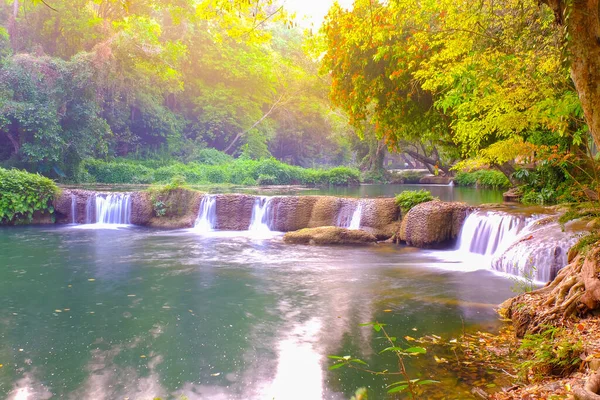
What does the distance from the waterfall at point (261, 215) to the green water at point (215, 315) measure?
161 inches

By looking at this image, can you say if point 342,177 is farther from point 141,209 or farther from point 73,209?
point 73,209

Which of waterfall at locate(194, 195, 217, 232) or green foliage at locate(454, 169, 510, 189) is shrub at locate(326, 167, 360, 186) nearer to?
green foliage at locate(454, 169, 510, 189)

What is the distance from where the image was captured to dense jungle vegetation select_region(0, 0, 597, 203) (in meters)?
8.48

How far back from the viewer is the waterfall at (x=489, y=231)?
12058 millimetres

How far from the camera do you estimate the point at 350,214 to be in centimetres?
1712

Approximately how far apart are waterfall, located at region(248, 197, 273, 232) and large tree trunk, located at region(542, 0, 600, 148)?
14772 mm

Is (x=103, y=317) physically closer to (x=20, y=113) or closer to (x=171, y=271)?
(x=171, y=271)

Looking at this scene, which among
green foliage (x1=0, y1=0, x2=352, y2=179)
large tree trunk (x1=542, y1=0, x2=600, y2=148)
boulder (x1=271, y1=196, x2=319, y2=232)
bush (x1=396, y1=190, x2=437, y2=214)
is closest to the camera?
large tree trunk (x1=542, y1=0, x2=600, y2=148)

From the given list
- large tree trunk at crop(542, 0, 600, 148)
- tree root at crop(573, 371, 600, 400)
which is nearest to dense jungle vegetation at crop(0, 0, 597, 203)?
large tree trunk at crop(542, 0, 600, 148)

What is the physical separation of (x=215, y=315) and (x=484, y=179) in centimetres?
2580

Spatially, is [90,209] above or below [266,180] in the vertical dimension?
below

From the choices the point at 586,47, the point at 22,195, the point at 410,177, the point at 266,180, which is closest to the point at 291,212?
the point at 22,195

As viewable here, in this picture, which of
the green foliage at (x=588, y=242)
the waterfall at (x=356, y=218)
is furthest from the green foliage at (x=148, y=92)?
the waterfall at (x=356, y=218)

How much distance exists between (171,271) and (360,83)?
6.48 metres
